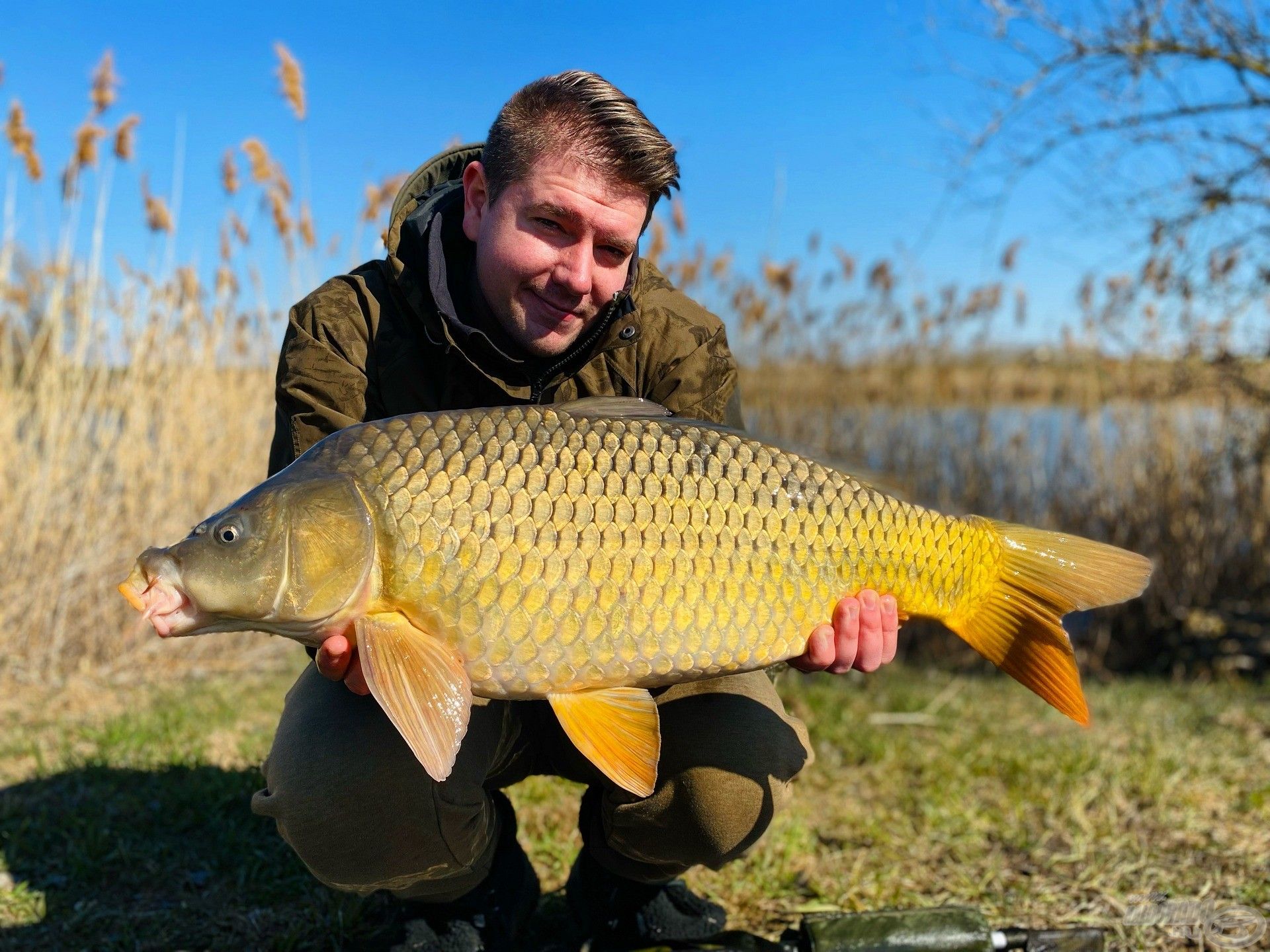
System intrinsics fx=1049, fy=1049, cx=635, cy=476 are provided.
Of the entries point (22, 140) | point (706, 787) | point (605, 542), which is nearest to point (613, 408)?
point (605, 542)

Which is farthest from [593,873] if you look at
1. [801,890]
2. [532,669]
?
[532,669]

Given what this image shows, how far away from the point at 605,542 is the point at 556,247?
0.52 meters

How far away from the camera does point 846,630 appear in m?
1.43

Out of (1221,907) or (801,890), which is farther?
(801,890)

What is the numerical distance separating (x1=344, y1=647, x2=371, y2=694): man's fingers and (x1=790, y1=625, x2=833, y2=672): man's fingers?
1.90 feet

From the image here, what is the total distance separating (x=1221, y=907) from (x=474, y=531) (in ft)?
4.78

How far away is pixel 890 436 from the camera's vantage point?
471 cm

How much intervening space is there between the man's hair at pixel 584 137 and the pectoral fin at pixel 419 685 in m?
0.73

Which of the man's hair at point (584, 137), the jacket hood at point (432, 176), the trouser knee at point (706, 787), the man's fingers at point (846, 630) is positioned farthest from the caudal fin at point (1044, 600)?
the jacket hood at point (432, 176)

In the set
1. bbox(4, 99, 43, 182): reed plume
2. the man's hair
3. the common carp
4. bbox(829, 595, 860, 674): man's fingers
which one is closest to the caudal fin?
the common carp

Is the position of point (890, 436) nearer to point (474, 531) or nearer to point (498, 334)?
point (498, 334)

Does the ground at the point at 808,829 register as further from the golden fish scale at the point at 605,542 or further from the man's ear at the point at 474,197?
the man's ear at the point at 474,197

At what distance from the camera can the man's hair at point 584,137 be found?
1.58m

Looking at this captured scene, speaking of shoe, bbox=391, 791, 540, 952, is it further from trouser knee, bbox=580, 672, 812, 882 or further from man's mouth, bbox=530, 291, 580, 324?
man's mouth, bbox=530, 291, 580, 324
